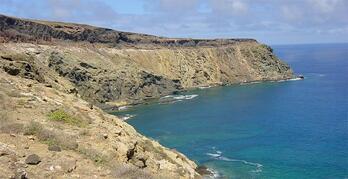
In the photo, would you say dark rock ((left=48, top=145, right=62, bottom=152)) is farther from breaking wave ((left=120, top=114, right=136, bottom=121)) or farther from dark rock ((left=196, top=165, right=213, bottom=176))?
breaking wave ((left=120, top=114, right=136, bottom=121))

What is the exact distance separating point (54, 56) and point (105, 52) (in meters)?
30.2

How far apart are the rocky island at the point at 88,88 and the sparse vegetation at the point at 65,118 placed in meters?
0.07

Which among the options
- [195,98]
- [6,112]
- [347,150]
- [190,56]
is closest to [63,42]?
[195,98]

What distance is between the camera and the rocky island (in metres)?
22.2

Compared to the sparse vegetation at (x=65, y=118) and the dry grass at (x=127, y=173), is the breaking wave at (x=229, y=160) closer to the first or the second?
the sparse vegetation at (x=65, y=118)

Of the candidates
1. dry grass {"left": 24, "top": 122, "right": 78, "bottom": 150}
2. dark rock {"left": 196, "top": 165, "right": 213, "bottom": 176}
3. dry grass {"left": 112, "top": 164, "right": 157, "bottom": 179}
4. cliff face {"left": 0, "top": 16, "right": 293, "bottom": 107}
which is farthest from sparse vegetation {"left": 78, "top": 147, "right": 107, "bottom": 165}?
cliff face {"left": 0, "top": 16, "right": 293, "bottom": 107}

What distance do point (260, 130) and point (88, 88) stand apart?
56.5 m

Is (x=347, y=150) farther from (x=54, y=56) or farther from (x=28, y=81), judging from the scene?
(x=54, y=56)

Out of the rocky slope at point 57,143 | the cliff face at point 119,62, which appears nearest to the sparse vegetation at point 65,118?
the rocky slope at point 57,143

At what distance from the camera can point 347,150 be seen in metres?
74.4

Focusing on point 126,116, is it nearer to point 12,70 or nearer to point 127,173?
point 12,70

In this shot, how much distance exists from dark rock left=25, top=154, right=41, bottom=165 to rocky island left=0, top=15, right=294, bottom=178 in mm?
42

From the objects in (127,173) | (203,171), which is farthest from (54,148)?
(203,171)

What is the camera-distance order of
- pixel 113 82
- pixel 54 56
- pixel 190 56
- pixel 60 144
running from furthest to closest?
1. pixel 190 56
2. pixel 113 82
3. pixel 54 56
4. pixel 60 144
